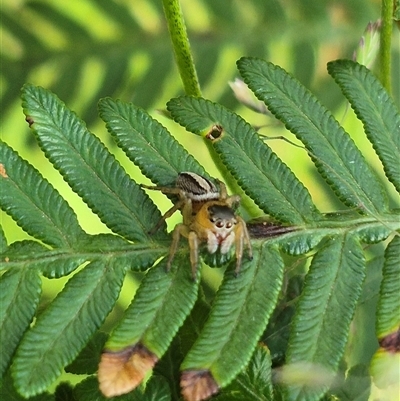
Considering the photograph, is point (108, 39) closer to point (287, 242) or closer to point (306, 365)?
point (287, 242)

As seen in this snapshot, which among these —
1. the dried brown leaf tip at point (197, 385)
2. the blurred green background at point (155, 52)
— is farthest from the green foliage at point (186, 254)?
the blurred green background at point (155, 52)

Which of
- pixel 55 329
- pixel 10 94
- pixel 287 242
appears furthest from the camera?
pixel 10 94

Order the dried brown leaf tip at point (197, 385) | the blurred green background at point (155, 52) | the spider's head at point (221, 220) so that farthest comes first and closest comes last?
the blurred green background at point (155, 52) < the spider's head at point (221, 220) < the dried brown leaf tip at point (197, 385)

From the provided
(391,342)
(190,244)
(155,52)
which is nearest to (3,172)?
(190,244)

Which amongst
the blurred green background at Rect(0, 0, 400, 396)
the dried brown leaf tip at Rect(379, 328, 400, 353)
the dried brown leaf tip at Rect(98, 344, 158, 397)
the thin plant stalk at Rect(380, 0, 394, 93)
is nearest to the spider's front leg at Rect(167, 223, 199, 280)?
the dried brown leaf tip at Rect(98, 344, 158, 397)

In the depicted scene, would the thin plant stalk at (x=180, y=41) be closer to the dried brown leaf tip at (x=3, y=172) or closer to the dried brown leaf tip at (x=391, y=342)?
the dried brown leaf tip at (x=3, y=172)

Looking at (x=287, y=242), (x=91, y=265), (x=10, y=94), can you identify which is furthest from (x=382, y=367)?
(x=10, y=94)

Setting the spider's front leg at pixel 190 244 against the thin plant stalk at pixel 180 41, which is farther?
the thin plant stalk at pixel 180 41
